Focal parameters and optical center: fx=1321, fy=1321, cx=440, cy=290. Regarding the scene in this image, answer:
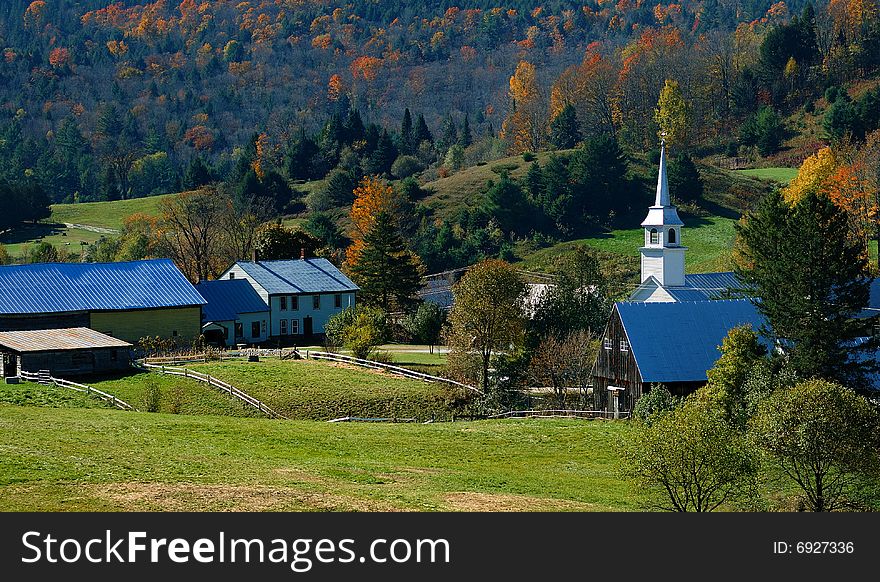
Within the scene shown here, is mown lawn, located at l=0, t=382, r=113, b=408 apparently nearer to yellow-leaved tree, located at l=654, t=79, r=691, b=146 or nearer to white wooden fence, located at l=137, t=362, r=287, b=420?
white wooden fence, located at l=137, t=362, r=287, b=420

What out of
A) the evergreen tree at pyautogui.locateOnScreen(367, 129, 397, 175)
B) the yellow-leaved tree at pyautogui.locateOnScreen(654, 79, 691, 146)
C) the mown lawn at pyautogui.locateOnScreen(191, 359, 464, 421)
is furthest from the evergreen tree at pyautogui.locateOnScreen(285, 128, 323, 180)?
the mown lawn at pyautogui.locateOnScreen(191, 359, 464, 421)

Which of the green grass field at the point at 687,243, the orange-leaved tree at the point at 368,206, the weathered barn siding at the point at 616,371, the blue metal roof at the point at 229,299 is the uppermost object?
the orange-leaved tree at the point at 368,206

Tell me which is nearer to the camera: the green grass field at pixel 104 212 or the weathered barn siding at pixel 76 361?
the weathered barn siding at pixel 76 361

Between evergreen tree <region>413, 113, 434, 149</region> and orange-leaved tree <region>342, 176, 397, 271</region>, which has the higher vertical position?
evergreen tree <region>413, 113, 434, 149</region>

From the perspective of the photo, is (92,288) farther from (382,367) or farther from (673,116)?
(673,116)

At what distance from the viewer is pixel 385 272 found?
269 feet

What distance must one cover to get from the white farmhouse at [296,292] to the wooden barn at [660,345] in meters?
26.7

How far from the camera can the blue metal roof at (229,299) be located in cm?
7306

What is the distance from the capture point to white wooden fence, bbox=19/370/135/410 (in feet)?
166

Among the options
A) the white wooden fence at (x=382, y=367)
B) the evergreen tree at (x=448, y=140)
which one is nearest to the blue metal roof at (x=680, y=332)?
the white wooden fence at (x=382, y=367)

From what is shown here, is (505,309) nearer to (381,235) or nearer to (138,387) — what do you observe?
(138,387)

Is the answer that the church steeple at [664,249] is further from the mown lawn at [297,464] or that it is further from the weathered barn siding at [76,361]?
the weathered barn siding at [76,361]

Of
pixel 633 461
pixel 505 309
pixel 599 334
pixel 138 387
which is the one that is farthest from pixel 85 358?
pixel 633 461

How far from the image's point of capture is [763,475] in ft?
116
